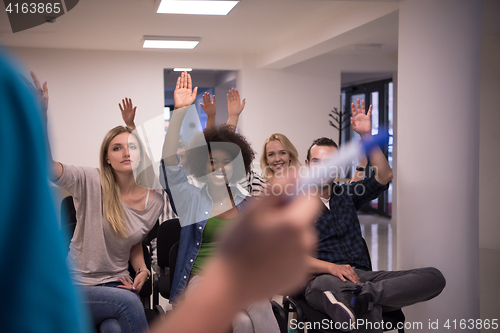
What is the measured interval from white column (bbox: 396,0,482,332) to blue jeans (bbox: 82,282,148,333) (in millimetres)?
2029

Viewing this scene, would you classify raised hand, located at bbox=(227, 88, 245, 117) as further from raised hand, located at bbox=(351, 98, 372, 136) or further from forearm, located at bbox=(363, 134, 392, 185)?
forearm, located at bbox=(363, 134, 392, 185)

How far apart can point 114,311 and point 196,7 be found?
3408 millimetres

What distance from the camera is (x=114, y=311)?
209 cm

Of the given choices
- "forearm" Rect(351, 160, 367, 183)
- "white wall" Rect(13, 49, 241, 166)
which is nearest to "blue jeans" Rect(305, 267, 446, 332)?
"forearm" Rect(351, 160, 367, 183)

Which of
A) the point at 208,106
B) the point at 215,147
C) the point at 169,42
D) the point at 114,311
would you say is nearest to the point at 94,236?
the point at 114,311

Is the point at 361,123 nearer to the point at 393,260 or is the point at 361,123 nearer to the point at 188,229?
the point at 188,229

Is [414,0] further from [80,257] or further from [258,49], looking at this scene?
[258,49]

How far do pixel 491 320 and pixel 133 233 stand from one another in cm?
288

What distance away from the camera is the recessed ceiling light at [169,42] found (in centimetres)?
603

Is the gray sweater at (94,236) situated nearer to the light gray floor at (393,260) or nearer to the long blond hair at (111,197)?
the long blond hair at (111,197)

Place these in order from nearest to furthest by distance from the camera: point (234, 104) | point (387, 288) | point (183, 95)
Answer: point (387, 288), point (183, 95), point (234, 104)

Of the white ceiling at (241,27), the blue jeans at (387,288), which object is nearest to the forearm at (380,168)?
the blue jeans at (387,288)

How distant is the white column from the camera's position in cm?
293

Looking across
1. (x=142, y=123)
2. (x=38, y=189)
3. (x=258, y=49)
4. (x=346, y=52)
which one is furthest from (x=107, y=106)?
(x=38, y=189)
